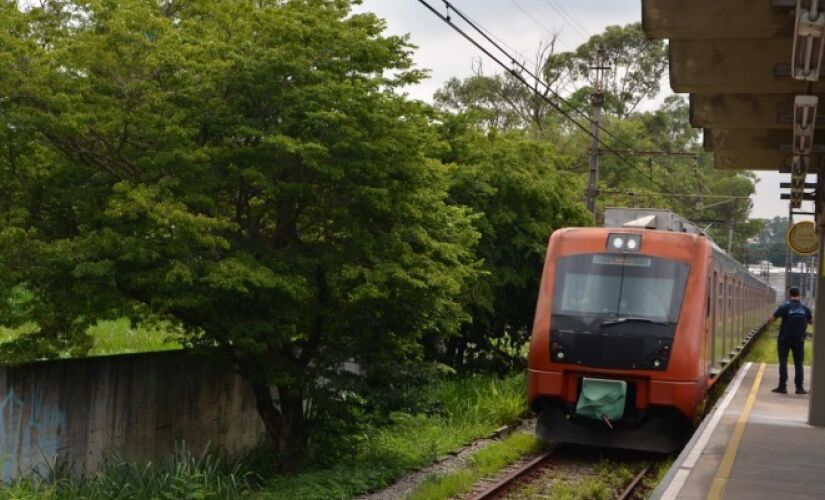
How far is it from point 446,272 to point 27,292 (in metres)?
5.36

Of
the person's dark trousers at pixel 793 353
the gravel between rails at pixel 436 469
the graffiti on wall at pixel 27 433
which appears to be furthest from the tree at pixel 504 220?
the graffiti on wall at pixel 27 433

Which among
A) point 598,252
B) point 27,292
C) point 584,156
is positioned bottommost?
point 27,292

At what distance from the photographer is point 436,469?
15.1 meters

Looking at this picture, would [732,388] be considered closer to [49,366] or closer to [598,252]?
[598,252]

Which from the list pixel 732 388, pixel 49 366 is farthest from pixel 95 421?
pixel 732 388

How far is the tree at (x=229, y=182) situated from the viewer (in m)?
12.1

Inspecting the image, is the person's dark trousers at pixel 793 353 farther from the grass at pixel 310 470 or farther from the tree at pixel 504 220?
the tree at pixel 504 220

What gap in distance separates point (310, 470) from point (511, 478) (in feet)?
10.1

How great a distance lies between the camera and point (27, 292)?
12508mm

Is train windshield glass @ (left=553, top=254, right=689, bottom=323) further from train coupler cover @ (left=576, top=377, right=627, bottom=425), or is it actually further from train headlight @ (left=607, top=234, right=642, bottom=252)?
train coupler cover @ (left=576, top=377, right=627, bottom=425)

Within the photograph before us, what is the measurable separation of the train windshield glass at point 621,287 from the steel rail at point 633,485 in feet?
6.70

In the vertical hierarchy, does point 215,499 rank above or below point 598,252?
below

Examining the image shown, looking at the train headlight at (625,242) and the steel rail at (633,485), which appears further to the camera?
the train headlight at (625,242)

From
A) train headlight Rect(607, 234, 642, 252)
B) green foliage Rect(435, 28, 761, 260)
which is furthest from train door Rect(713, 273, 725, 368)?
green foliage Rect(435, 28, 761, 260)
